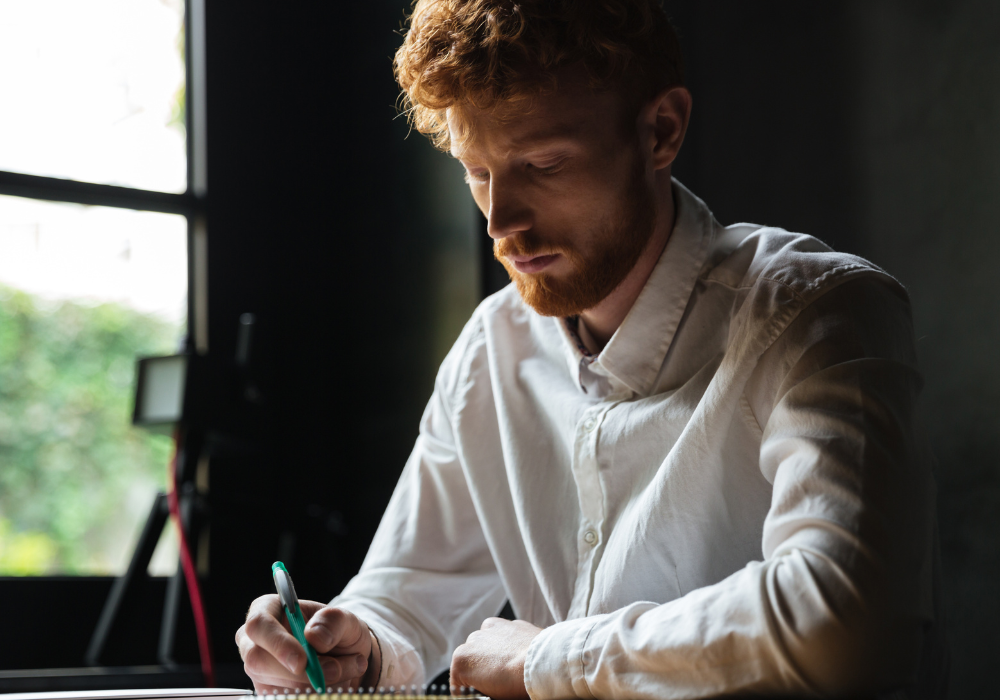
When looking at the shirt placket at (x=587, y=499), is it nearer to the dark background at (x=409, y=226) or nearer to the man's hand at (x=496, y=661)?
the man's hand at (x=496, y=661)

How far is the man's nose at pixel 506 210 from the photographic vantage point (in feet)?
3.32

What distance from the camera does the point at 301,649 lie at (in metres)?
0.88

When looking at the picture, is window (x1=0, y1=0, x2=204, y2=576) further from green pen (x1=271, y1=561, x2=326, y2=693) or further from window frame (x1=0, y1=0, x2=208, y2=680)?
green pen (x1=271, y1=561, x2=326, y2=693)

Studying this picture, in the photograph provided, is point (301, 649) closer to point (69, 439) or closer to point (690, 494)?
point (690, 494)

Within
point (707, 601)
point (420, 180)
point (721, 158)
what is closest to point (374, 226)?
point (420, 180)

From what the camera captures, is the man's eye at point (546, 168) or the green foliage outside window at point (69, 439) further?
the green foliage outside window at point (69, 439)

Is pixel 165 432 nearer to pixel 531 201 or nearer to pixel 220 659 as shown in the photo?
pixel 220 659

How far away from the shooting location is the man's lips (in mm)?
1045

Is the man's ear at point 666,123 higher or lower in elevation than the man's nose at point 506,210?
higher

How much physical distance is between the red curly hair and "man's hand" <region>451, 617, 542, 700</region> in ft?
1.86

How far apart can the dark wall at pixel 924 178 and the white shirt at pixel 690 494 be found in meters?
0.26

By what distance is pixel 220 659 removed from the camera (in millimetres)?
2229

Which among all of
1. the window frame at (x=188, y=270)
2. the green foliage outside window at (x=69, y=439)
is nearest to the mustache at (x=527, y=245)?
the window frame at (x=188, y=270)

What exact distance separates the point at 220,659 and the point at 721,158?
1743 millimetres
